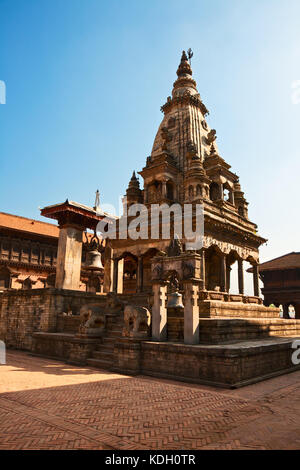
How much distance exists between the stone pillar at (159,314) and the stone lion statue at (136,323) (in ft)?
0.96

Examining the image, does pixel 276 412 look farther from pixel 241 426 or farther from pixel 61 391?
pixel 61 391

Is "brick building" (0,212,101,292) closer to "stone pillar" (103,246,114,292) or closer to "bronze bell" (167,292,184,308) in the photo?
"stone pillar" (103,246,114,292)

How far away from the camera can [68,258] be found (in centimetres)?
1900

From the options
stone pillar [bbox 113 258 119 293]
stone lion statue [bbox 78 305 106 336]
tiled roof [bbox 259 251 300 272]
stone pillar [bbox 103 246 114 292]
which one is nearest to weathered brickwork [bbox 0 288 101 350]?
stone pillar [bbox 113 258 119 293]

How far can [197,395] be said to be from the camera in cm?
773

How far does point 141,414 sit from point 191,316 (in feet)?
15.3

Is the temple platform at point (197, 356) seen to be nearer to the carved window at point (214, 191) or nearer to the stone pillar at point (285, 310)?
the carved window at point (214, 191)

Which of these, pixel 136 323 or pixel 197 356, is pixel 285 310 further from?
pixel 197 356

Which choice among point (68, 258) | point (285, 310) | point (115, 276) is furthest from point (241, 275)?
point (285, 310)

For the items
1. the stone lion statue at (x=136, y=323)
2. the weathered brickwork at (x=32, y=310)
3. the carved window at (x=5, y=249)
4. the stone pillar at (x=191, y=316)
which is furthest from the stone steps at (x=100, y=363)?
the carved window at (x=5, y=249)

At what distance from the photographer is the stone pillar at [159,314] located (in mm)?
11242

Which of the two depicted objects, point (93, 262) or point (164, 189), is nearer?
point (93, 262)

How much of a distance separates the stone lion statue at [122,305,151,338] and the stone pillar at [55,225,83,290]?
8.16m
